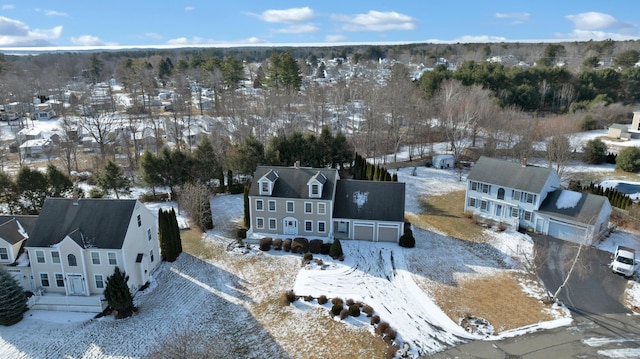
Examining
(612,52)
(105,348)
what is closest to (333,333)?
(105,348)

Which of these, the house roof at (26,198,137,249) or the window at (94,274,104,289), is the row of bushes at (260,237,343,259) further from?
the window at (94,274,104,289)

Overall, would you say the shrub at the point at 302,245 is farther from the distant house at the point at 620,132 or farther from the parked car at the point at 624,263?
the distant house at the point at 620,132

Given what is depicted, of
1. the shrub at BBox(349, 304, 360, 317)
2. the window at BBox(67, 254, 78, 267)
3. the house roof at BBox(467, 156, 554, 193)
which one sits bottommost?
the shrub at BBox(349, 304, 360, 317)

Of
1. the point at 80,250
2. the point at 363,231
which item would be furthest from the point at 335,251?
the point at 80,250

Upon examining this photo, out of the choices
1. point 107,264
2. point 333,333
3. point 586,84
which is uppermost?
point 586,84

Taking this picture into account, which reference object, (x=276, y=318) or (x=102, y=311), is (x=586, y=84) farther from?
(x=102, y=311)

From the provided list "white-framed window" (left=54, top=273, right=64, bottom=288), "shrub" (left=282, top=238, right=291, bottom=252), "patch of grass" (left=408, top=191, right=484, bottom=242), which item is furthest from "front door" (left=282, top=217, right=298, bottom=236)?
"white-framed window" (left=54, top=273, right=64, bottom=288)

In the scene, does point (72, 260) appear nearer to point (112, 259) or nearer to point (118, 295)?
point (112, 259)
